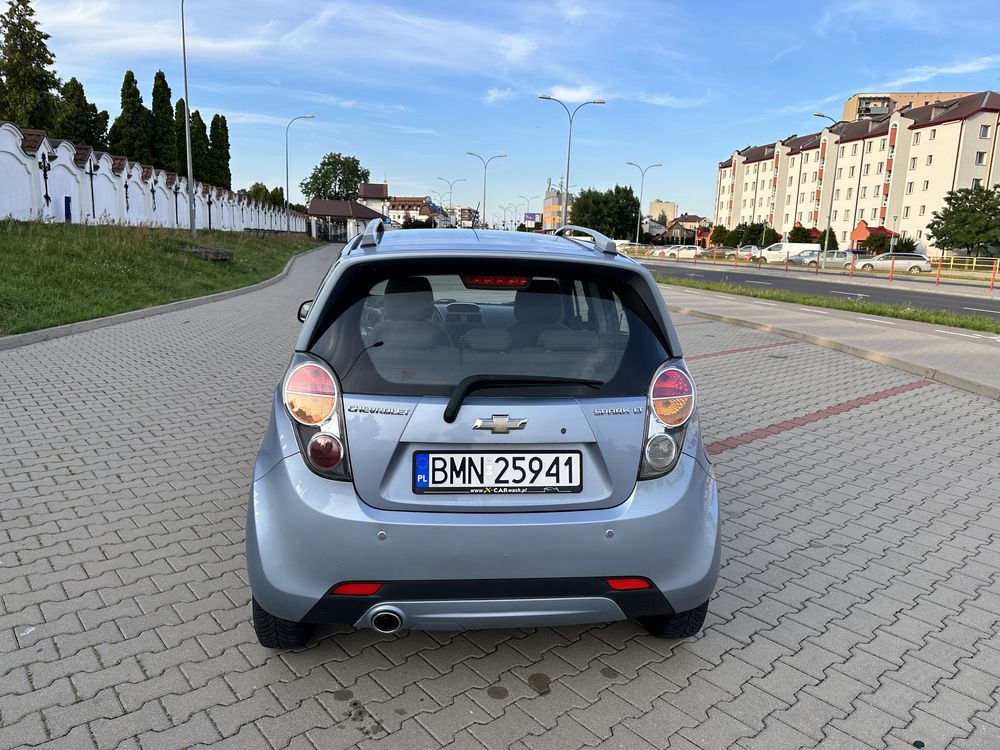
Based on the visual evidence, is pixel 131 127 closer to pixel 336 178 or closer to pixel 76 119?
pixel 76 119

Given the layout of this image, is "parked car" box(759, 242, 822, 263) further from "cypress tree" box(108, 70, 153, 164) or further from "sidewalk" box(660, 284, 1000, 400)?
"cypress tree" box(108, 70, 153, 164)

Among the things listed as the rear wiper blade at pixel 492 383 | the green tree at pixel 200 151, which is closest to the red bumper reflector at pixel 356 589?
the rear wiper blade at pixel 492 383

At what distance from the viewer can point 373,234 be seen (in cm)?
311

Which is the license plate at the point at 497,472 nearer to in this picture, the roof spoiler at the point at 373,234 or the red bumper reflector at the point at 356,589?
the red bumper reflector at the point at 356,589

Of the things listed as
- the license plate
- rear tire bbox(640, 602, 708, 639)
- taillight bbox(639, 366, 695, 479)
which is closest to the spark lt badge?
the license plate

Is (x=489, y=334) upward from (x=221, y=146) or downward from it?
downward

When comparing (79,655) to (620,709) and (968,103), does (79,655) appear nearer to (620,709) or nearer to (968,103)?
(620,709)

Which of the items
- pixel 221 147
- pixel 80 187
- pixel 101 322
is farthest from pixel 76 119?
pixel 101 322

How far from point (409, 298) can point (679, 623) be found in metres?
1.71

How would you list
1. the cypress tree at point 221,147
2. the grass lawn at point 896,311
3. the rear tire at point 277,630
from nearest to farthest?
the rear tire at point 277,630 < the grass lawn at point 896,311 < the cypress tree at point 221,147

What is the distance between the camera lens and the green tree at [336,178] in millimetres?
147250

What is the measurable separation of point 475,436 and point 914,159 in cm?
8489

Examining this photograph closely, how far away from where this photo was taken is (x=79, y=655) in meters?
2.97

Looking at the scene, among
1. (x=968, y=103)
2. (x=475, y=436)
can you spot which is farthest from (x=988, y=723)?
(x=968, y=103)
